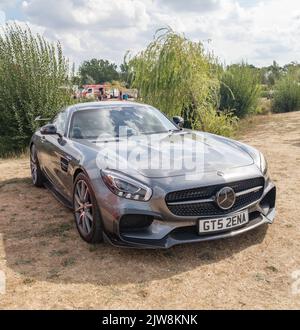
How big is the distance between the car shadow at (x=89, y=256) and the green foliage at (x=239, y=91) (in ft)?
44.1

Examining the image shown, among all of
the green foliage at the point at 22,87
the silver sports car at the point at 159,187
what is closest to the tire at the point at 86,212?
the silver sports car at the point at 159,187

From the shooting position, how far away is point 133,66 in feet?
37.9

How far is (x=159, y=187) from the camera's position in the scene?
3.53 metres

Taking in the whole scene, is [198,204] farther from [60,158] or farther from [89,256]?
[60,158]

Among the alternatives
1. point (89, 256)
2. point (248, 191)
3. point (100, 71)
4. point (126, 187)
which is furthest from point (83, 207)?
point (100, 71)

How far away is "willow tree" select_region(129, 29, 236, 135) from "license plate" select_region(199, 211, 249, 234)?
758 centimetres

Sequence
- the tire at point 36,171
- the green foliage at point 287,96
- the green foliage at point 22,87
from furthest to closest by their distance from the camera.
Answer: the green foliage at point 287,96
the green foliage at point 22,87
the tire at point 36,171

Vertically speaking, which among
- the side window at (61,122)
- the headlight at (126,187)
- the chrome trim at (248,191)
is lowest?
Result: the chrome trim at (248,191)

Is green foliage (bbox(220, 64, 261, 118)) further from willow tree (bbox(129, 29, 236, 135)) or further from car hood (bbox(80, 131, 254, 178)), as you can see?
car hood (bbox(80, 131, 254, 178))

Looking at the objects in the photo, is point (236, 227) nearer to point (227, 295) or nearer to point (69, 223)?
point (227, 295)

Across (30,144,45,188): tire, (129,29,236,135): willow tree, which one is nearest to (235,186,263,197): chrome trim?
(30,144,45,188): tire

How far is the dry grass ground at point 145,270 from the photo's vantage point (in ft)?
9.94

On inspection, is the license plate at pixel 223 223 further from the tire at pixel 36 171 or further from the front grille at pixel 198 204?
the tire at pixel 36 171

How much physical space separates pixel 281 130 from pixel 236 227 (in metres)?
9.99
